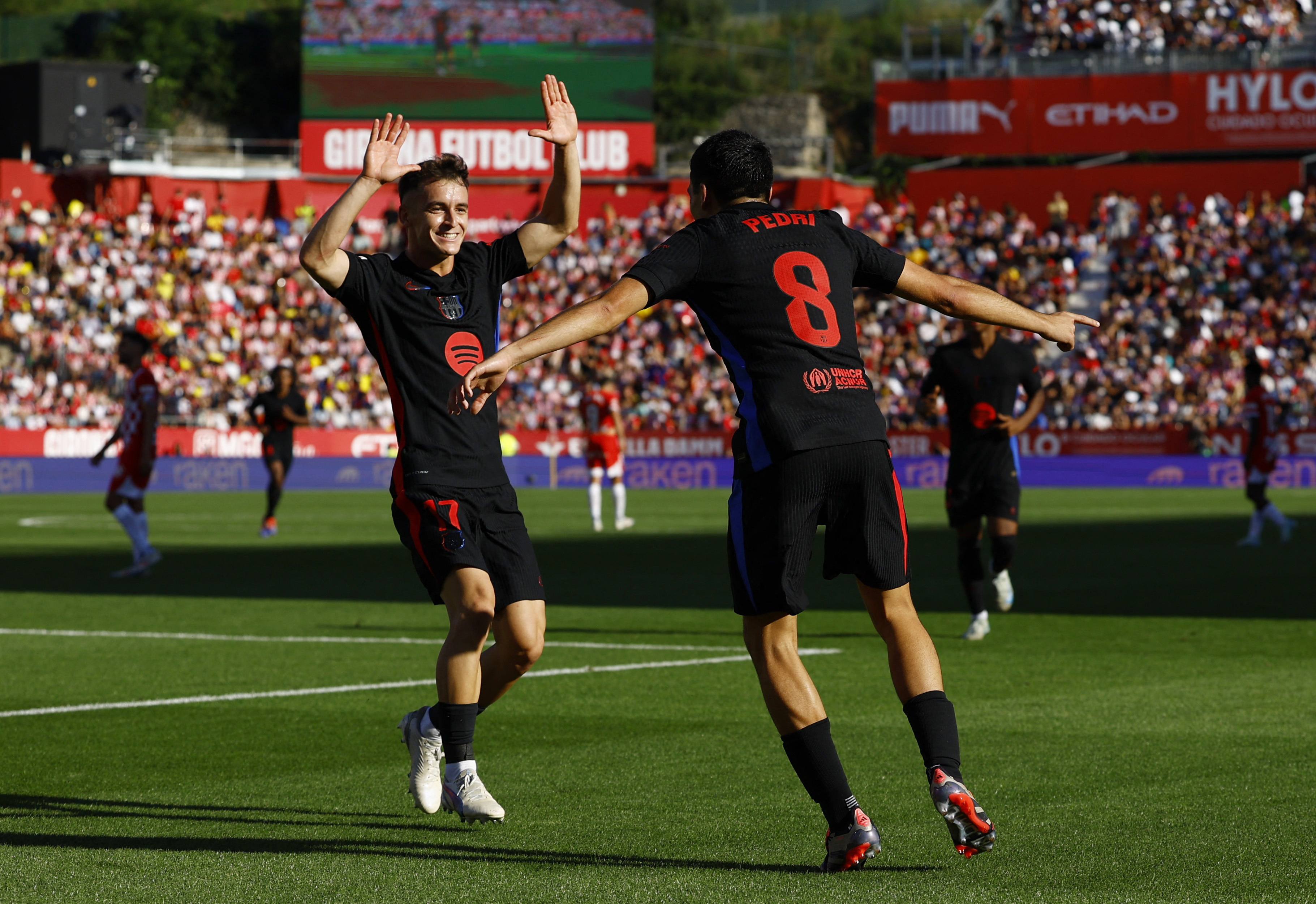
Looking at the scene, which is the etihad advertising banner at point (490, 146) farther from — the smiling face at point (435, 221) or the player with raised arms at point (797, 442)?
the player with raised arms at point (797, 442)

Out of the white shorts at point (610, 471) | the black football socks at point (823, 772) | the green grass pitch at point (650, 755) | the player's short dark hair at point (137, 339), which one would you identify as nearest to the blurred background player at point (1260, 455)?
the green grass pitch at point (650, 755)

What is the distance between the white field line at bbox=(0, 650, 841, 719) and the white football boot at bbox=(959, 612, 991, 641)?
131 centimetres

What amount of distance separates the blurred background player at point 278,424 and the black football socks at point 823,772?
1821 centimetres

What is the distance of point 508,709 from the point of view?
8852 mm

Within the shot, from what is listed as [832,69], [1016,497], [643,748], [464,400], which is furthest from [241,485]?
[832,69]

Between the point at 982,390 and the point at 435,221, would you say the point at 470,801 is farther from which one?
the point at 982,390

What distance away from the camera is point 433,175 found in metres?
6.16

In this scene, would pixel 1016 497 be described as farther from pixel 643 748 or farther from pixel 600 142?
pixel 600 142

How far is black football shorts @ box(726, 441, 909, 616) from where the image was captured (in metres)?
5.11

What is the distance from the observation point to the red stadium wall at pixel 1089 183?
153 ft

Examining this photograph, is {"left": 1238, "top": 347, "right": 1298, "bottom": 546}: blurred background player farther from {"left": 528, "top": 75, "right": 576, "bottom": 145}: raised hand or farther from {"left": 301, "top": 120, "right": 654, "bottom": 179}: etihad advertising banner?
{"left": 301, "top": 120, "right": 654, "bottom": 179}: etihad advertising banner

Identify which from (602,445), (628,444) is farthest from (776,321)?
(628,444)

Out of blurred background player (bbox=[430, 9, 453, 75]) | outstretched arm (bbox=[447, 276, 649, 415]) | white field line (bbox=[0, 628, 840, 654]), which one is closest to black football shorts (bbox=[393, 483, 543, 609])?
outstretched arm (bbox=[447, 276, 649, 415])

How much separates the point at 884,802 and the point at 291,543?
17.1m
